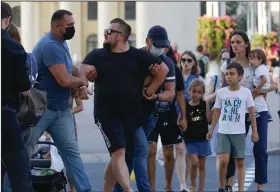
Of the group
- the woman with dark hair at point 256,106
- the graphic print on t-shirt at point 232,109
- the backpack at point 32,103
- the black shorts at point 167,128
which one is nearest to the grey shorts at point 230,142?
the graphic print on t-shirt at point 232,109

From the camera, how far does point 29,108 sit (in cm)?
A: 827

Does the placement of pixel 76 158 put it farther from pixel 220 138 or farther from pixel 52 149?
pixel 220 138

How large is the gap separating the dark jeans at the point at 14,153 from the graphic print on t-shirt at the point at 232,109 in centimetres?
317

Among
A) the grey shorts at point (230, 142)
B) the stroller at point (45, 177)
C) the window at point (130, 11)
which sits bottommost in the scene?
the stroller at point (45, 177)

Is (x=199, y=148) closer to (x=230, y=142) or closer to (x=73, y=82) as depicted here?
(x=230, y=142)

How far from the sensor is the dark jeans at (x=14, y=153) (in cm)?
770

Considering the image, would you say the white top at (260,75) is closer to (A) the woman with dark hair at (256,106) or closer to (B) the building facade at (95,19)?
(A) the woman with dark hair at (256,106)

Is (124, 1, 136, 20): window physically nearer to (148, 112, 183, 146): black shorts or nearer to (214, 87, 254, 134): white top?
(148, 112, 183, 146): black shorts

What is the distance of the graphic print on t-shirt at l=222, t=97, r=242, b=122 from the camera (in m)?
10.6

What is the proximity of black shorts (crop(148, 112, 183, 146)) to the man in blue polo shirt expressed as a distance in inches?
68.7

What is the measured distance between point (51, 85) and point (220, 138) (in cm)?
220

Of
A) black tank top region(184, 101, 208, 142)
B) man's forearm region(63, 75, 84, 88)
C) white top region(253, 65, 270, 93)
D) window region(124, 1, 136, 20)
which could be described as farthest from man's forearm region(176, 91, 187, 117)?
window region(124, 1, 136, 20)

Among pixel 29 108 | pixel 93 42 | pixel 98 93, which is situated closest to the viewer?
pixel 29 108

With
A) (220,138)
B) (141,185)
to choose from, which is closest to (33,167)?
(141,185)
